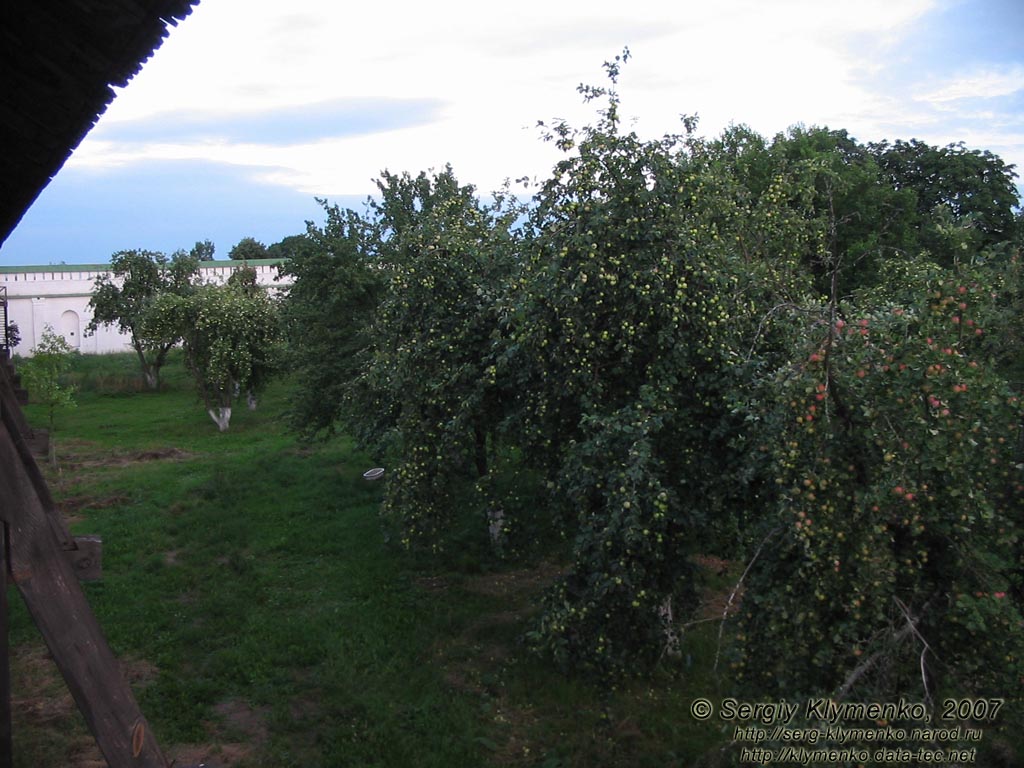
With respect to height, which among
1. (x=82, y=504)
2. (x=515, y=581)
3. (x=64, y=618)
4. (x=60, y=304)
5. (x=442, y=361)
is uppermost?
(x=60, y=304)

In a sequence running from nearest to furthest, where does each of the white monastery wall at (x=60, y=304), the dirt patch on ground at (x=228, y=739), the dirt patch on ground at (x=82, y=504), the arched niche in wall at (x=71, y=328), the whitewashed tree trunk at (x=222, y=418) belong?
the dirt patch on ground at (x=228, y=739) → the dirt patch on ground at (x=82, y=504) → the whitewashed tree trunk at (x=222, y=418) → the white monastery wall at (x=60, y=304) → the arched niche in wall at (x=71, y=328)

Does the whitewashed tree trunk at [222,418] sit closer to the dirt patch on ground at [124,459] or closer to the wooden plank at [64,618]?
the dirt patch on ground at [124,459]

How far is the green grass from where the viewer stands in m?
6.82

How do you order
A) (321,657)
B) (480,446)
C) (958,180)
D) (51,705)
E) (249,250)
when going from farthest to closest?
(249,250) < (958,180) < (321,657) < (480,446) < (51,705)

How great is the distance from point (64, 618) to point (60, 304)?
36.4 meters

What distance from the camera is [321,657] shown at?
8422 mm

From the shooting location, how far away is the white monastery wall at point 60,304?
114 ft

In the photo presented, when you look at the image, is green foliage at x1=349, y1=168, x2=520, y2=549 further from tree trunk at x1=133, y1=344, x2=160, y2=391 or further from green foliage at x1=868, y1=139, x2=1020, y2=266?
tree trunk at x1=133, y1=344, x2=160, y2=391

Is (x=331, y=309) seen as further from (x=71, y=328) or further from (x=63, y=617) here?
(x=71, y=328)

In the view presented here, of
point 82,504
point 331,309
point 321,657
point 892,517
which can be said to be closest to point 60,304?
point 82,504

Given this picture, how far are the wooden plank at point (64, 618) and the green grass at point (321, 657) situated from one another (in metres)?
2.98

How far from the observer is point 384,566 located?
1105 centimetres

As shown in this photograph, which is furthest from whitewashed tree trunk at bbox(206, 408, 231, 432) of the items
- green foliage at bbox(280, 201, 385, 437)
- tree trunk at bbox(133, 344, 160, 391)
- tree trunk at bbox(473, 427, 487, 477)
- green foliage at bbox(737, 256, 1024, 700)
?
green foliage at bbox(737, 256, 1024, 700)

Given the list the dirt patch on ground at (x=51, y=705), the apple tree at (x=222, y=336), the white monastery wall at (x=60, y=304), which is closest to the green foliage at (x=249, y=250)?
the white monastery wall at (x=60, y=304)
